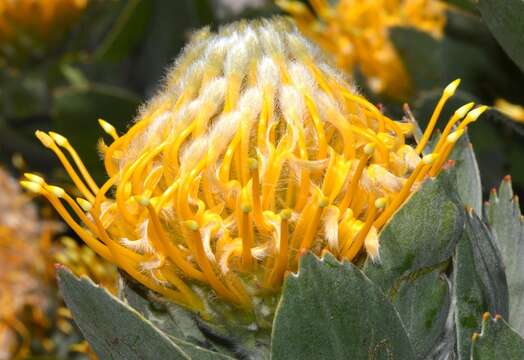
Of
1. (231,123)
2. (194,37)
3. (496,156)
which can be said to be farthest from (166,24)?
(231,123)

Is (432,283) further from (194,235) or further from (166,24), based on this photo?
(166,24)

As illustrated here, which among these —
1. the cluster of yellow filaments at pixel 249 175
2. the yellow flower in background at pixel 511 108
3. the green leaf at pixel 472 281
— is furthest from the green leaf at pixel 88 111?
the green leaf at pixel 472 281

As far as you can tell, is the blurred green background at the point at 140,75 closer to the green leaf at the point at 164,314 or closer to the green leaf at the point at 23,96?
the green leaf at the point at 23,96

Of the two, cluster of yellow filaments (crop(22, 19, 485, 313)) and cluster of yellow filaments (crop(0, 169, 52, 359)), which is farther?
cluster of yellow filaments (crop(0, 169, 52, 359))

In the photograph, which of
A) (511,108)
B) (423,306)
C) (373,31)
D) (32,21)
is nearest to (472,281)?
(423,306)

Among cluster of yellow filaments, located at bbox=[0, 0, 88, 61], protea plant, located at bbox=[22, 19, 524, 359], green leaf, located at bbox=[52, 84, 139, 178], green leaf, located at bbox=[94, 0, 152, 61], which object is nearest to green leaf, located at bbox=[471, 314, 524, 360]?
protea plant, located at bbox=[22, 19, 524, 359]

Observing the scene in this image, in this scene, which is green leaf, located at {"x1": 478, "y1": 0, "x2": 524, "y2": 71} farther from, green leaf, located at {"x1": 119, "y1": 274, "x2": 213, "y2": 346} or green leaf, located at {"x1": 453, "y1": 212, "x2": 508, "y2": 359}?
green leaf, located at {"x1": 119, "y1": 274, "x2": 213, "y2": 346}
